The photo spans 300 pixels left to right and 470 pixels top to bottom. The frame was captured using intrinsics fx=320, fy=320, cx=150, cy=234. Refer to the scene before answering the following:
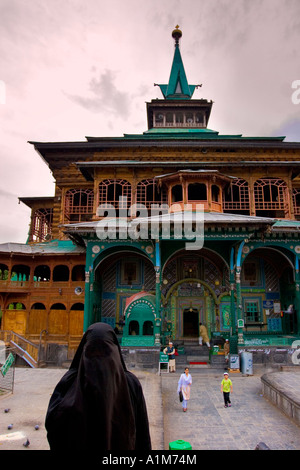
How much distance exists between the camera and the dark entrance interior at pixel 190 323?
20547 millimetres

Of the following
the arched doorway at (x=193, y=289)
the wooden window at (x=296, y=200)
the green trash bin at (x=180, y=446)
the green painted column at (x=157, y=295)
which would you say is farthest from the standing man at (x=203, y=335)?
the green trash bin at (x=180, y=446)

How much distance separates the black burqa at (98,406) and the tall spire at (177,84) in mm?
32903

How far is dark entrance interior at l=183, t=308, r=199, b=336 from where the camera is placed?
20.5 m

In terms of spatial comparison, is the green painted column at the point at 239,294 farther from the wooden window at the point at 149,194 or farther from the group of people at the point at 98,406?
the group of people at the point at 98,406

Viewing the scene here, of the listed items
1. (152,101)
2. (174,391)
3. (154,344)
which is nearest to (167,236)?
(154,344)

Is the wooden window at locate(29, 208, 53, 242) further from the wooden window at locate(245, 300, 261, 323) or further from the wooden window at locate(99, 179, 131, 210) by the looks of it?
the wooden window at locate(245, 300, 261, 323)

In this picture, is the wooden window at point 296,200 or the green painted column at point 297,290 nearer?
the green painted column at point 297,290

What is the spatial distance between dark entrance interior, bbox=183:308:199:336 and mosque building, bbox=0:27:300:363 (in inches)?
3.7

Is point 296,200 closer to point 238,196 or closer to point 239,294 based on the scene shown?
point 238,196

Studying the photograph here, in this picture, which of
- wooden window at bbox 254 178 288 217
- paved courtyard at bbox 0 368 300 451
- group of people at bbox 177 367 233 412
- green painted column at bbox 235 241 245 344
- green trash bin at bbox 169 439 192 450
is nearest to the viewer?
green trash bin at bbox 169 439 192 450

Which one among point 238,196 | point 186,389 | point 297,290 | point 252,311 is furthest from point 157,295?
point 238,196

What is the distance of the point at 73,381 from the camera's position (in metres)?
2.82

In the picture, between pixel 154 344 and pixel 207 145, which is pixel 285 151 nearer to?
pixel 207 145

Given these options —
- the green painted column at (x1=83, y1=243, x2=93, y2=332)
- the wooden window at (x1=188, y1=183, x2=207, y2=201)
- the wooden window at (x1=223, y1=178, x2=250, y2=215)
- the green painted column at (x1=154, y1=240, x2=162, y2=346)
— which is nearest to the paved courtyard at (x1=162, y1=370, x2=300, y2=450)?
the green painted column at (x1=154, y1=240, x2=162, y2=346)
